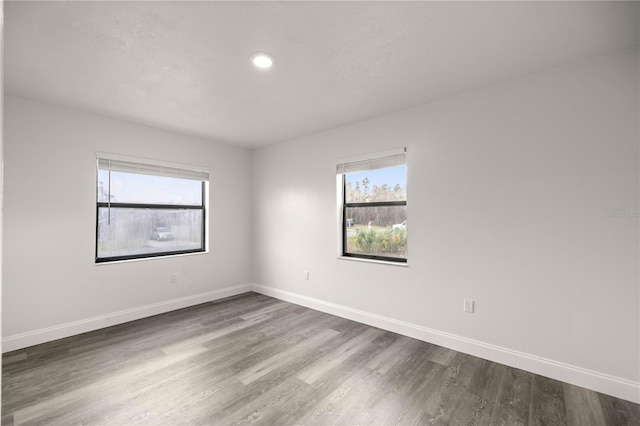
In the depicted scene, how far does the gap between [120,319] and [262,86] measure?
309cm

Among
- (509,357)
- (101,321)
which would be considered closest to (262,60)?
(509,357)

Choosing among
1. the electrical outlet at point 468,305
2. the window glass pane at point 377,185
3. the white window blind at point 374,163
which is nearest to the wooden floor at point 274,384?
the electrical outlet at point 468,305

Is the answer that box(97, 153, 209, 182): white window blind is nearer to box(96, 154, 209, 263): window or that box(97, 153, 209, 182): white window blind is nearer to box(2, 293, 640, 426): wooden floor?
box(96, 154, 209, 263): window

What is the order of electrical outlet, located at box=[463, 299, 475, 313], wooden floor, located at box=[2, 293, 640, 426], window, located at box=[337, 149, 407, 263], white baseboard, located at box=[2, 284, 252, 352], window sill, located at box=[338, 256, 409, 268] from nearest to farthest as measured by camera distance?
wooden floor, located at box=[2, 293, 640, 426] → electrical outlet, located at box=[463, 299, 475, 313] → white baseboard, located at box=[2, 284, 252, 352] → window sill, located at box=[338, 256, 409, 268] → window, located at box=[337, 149, 407, 263]

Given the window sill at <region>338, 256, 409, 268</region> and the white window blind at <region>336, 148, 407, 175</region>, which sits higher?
the white window blind at <region>336, 148, 407, 175</region>

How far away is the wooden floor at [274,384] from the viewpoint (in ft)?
7.07

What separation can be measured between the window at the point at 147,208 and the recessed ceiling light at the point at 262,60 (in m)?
2.29

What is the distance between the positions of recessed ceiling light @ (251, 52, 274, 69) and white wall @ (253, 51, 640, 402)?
159 centimetres

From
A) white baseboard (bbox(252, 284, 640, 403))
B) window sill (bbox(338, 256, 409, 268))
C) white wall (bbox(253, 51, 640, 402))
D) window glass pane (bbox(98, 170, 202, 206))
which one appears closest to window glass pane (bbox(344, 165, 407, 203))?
white wall (bbox(253, 51, 640, 402))

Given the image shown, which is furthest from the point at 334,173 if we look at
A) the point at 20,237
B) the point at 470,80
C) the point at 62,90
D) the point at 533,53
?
the point at 20,237

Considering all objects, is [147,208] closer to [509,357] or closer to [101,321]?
[101,321]

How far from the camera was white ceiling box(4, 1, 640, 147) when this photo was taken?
6.51ft

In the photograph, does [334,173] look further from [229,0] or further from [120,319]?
[120,319]

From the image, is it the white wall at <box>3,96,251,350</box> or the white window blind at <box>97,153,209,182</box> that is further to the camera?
the white window blind at <box>97,153,209,182</box>
